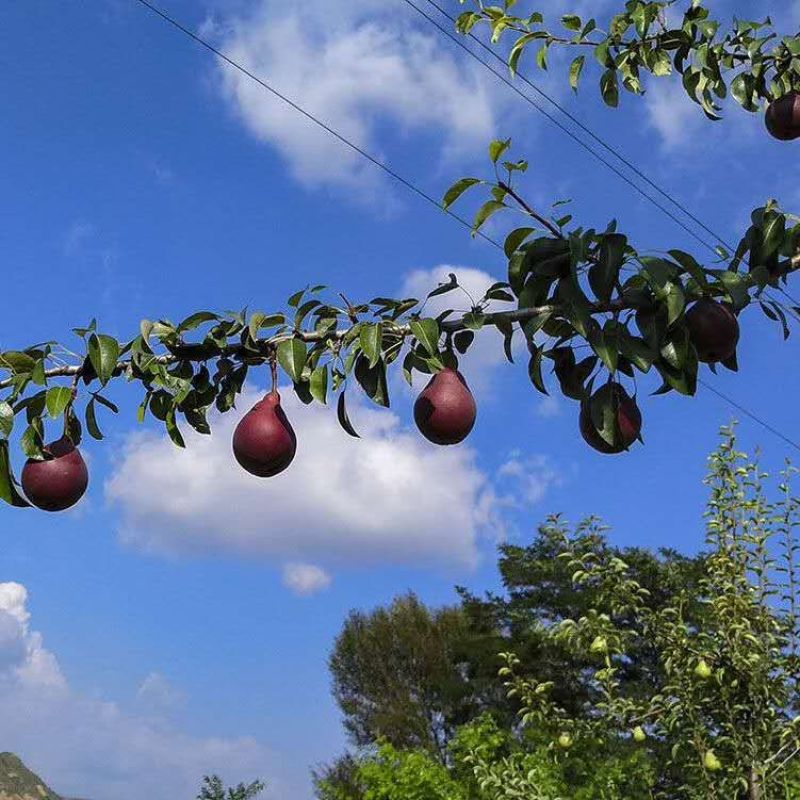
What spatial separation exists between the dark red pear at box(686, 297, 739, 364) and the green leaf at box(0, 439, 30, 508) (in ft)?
4.65

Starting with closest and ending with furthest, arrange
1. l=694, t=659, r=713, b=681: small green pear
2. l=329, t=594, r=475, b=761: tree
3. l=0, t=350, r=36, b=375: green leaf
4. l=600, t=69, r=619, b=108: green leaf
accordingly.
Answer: l=0, t=350, r=36, b=375: green leaf < l=600, t=69, r=619, b=108: green leaf < l=694, t=659, r=713, b=681: small green pear < l=329, t=594, r=475, b=761: tree

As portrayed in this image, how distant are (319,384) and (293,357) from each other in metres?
0.08

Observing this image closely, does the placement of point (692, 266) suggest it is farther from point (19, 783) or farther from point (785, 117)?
point (19, 783)

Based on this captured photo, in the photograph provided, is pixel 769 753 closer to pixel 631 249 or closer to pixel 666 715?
pixel 666 715

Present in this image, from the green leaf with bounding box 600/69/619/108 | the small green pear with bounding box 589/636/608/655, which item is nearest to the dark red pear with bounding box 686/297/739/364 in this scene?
the green leaf with bounding box 600/69/619/108

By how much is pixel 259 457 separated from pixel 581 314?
27.9 inches

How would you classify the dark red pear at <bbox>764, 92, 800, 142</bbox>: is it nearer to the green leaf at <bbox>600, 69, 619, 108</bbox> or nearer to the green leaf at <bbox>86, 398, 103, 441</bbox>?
the green leaf at <bbox>600, 69, 619, 108</bbox>

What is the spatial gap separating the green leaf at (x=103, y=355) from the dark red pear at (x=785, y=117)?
2.19m

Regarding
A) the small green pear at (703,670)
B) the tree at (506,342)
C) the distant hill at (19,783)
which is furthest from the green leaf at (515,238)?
the distant hill at (19,783)

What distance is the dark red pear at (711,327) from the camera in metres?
2.12

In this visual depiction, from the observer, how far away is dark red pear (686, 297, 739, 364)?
2.12 m

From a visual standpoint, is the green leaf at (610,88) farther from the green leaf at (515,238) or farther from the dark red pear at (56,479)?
the dark red pear at (56,479)

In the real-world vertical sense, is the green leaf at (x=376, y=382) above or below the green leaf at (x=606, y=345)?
below

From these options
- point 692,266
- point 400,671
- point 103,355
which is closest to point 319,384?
point 103,355
